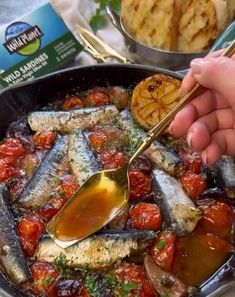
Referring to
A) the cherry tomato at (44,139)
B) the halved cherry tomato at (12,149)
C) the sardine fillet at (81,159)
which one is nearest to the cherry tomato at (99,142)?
the sardine fillet at (81,159)

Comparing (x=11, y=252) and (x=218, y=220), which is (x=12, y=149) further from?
(x=218, y=220)

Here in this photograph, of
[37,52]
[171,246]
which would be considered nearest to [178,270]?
[171,246]

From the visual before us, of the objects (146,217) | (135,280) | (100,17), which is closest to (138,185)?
(146,217)

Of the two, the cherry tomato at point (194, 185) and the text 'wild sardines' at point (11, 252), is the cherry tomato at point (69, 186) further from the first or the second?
the cherry tomato at point (194, 185)

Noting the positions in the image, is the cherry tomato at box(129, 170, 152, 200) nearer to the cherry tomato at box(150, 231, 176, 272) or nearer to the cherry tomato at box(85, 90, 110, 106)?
the cherry tomato at box(150, 231, 176, 272)

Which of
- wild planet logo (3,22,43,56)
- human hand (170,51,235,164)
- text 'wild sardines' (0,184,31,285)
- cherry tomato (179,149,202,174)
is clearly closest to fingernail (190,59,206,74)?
human hand (170,51,235,164)

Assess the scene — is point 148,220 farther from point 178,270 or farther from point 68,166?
point 68,166
